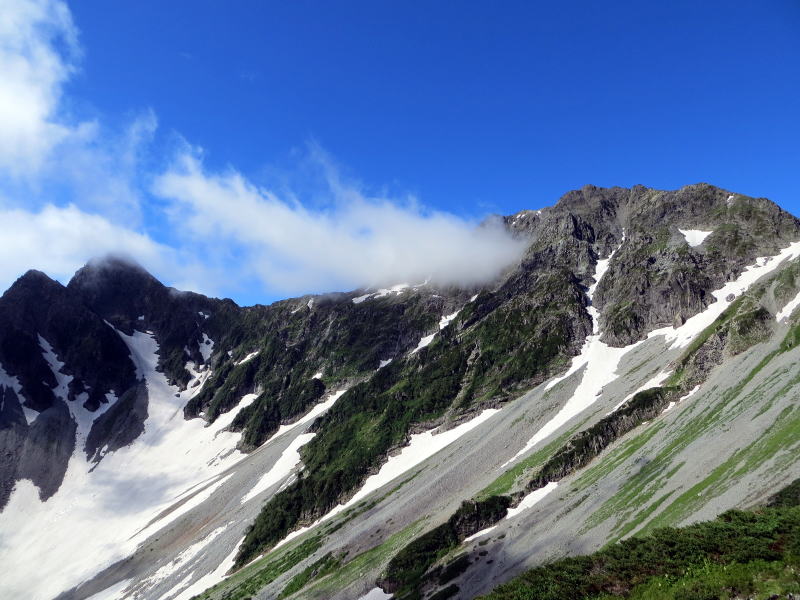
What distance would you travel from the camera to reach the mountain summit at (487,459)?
58.7 metres

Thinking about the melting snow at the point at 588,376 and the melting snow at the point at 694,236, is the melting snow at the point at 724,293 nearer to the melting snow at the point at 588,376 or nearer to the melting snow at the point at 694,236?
the melting snow at the point at 588,376

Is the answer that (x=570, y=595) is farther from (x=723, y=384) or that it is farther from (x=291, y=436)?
(x=291, y=436)

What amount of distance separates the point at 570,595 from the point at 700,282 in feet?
497

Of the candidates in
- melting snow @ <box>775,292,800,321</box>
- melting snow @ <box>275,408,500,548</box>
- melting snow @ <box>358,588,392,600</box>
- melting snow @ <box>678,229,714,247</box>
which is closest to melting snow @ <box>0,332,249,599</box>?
melting snow @ <box>275,408,500,548</box>

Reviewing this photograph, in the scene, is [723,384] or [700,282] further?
[700,282]

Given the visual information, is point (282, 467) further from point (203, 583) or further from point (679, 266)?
point (679, 266)

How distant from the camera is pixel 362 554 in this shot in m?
81.1

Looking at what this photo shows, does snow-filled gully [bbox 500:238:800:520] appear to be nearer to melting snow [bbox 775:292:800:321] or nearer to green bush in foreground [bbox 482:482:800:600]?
melting snow [bbox 775:292:800:321]

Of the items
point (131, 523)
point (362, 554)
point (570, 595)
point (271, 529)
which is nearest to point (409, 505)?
point (362, 554)

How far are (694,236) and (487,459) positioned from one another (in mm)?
141367

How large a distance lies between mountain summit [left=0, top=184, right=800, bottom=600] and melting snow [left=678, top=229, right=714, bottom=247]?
3.33 ft

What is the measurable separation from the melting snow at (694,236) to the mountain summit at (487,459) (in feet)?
3.33

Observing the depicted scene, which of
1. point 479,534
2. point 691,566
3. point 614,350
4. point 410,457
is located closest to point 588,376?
point 614,350

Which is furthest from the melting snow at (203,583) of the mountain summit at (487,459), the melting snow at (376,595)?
the melting snow at (376,595)
